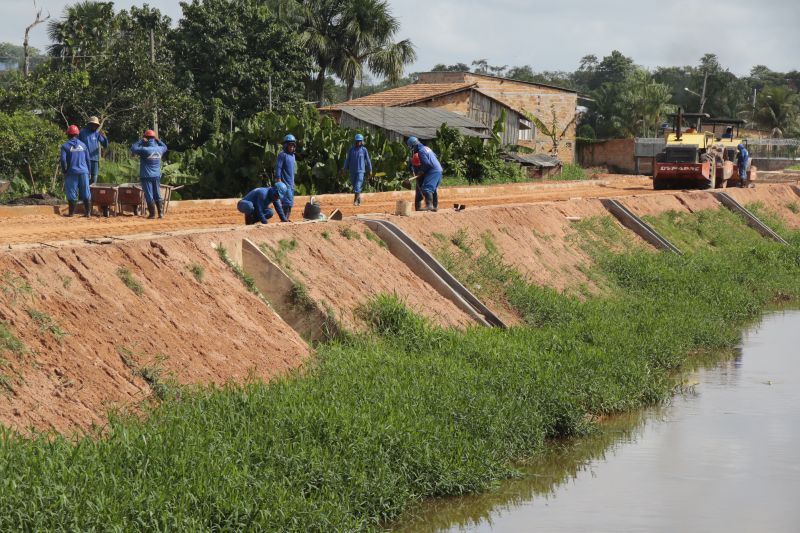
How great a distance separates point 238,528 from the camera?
800 cm

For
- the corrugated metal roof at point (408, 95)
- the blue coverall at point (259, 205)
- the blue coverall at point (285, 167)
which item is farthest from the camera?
the corrugated metal roof at point (408, 95)

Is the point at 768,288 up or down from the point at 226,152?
down

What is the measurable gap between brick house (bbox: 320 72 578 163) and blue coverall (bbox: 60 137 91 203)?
101ft

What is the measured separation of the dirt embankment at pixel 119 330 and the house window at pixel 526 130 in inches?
1609

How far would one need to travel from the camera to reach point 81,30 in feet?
134

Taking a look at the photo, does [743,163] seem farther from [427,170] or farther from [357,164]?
[427,170]

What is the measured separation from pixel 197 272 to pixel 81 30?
99.6 feet

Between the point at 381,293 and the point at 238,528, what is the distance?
24.6 feet

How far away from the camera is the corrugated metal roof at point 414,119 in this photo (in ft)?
132

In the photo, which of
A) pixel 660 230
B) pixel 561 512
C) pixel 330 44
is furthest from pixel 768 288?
pixel 330 44

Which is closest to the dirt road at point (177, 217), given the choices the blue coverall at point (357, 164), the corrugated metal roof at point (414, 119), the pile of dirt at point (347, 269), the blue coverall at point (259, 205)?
the blue coverall at point (357, 164)

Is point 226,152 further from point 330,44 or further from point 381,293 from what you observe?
point 330,44

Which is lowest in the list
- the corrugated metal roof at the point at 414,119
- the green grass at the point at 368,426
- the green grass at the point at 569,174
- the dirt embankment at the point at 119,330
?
the green grass at the point at 368,426

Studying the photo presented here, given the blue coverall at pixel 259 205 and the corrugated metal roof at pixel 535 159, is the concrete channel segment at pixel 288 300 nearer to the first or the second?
the blue coverall at pixel 259 205
